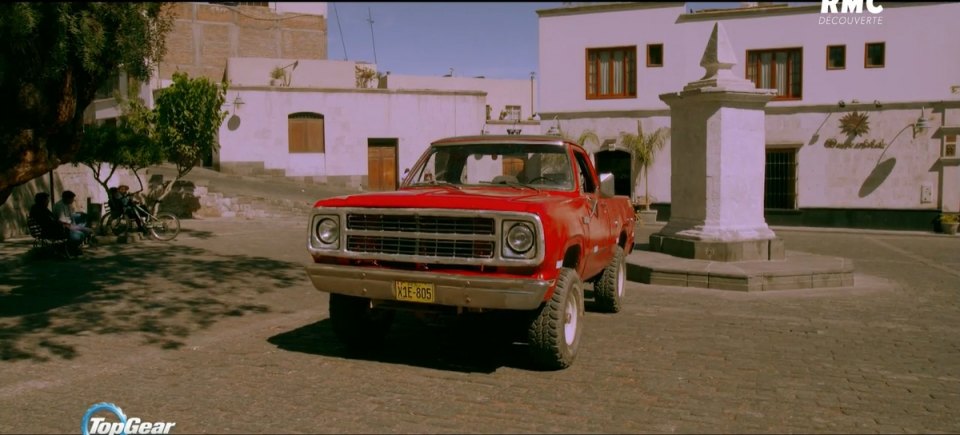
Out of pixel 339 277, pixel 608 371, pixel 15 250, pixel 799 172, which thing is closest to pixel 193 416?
pixel 339 277

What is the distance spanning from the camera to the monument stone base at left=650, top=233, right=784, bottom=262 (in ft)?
37.9

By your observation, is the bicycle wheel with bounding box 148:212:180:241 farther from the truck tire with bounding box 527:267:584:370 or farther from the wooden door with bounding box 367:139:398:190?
the wooden door with bounding box 367:139:398:190

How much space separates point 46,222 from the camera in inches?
505

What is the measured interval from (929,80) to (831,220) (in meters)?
4.82

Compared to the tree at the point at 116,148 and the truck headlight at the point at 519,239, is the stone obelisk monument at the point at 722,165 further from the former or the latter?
the tree at the point at 116,148

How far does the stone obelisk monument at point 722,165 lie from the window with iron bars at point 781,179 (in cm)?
1272

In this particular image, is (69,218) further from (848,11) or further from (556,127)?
(848,11)

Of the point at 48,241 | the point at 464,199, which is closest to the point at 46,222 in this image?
the point at 48,241

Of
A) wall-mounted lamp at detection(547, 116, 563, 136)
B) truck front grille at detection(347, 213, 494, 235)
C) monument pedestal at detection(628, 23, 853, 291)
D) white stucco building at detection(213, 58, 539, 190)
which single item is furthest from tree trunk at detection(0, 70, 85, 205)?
white stucco building at detection(213, 58, 539, 190)

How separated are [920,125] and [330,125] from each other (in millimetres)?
20605

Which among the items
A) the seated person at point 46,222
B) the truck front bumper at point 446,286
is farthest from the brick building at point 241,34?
the truck front bumper at point 446,286

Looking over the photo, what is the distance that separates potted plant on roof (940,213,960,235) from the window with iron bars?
12.9 feet

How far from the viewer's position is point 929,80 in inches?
879

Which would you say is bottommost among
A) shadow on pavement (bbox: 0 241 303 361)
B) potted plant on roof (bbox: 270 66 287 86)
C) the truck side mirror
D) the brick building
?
shadow on pavement (bbox: 0 241 303 361)
